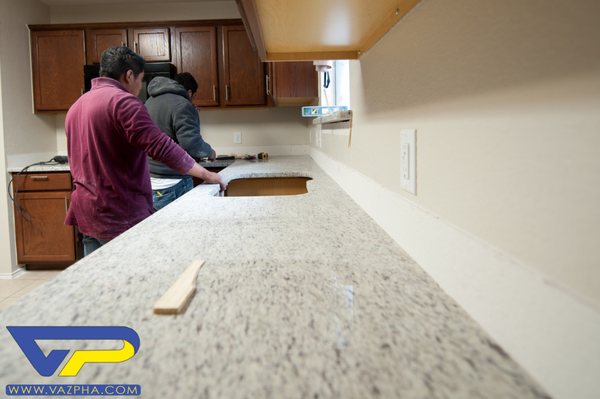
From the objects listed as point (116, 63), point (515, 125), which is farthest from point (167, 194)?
point (515, 125)

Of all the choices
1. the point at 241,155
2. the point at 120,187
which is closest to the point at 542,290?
the point at 120,187

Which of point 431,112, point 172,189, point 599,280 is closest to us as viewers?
point 599,280

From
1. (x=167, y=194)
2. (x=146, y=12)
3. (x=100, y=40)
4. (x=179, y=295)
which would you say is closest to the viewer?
(x=179, y=295)

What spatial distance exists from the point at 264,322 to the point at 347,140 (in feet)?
3.41

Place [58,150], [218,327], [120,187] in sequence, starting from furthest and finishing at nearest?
[58,150], [120,187], [218,327]

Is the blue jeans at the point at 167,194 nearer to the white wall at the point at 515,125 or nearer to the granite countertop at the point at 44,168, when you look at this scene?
the granite countertop at the point at 44,168

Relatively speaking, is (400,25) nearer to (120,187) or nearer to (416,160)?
(416,160)

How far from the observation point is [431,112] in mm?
595

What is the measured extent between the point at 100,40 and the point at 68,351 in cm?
378

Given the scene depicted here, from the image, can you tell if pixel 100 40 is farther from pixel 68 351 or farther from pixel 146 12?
pixel 68 351

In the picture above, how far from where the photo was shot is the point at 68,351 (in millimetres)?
395

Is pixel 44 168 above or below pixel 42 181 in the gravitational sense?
above

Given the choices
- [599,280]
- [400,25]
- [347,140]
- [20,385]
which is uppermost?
[400,25]

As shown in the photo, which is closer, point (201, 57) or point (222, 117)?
point (201, 57)
